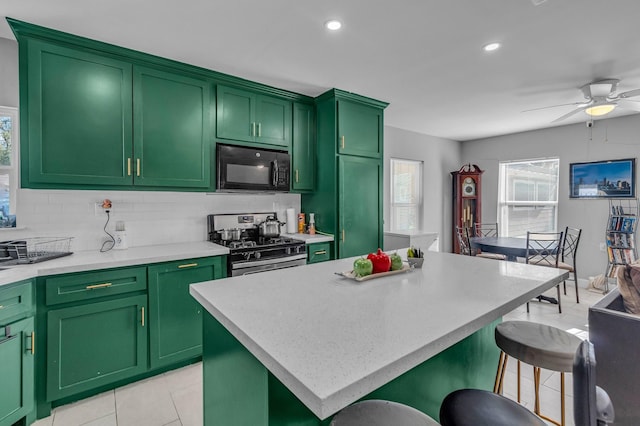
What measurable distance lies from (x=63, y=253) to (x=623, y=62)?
471 centimetres

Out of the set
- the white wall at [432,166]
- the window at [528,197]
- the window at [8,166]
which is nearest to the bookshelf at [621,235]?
the window at [528,197]

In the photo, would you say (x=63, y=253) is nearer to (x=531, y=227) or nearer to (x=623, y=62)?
(x=623, y=62)

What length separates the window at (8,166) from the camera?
228 cm

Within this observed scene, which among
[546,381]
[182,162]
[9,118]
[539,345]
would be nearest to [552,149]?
[546,381]

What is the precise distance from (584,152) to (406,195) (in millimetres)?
2572

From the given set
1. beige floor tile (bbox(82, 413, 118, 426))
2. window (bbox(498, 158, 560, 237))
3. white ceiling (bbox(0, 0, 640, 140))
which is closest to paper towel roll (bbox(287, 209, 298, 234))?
white ceiling (bbox(0, 0, 640, 140))

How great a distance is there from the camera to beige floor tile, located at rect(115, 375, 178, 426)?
1.94 metres

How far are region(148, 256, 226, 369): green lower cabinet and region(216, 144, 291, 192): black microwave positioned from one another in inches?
30.8

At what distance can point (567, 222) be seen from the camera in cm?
483

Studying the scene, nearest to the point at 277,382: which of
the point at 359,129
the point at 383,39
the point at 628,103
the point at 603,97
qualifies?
the point at 383,39

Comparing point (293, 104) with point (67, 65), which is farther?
point (293, 104)

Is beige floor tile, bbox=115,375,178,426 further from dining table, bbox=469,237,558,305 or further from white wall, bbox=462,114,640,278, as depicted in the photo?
white wall, bbox=462,114,640,278

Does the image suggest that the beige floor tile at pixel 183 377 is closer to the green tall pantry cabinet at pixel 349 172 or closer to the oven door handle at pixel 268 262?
the oven door handle at pixel 268 262

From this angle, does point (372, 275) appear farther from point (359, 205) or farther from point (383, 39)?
point (359, 205)
